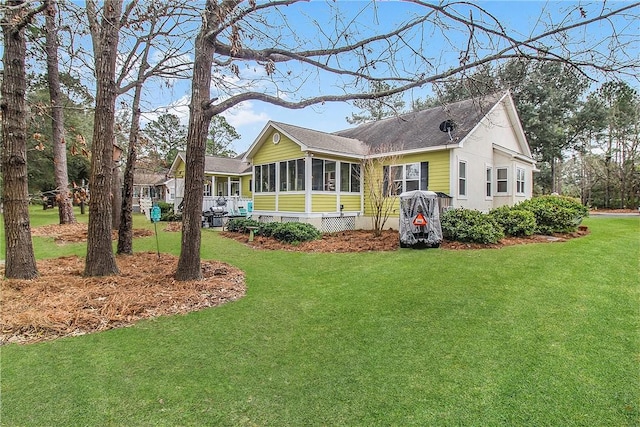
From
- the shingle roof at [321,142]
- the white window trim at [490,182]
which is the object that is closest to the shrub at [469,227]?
the white window trim at [490,182]

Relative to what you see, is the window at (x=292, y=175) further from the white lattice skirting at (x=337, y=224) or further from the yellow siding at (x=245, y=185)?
the yellow siding at (x=245, y=185)

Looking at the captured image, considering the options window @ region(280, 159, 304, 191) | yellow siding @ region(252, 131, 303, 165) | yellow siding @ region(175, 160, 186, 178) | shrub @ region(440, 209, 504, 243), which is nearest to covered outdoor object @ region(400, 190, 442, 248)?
shrub @ region(440, 209, 504, 243)

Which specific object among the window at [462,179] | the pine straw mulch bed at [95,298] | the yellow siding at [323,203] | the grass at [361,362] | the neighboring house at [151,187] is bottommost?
the grass at [361,362]

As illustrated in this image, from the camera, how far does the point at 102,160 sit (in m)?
5.77

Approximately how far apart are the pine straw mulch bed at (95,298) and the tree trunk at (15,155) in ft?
1.47

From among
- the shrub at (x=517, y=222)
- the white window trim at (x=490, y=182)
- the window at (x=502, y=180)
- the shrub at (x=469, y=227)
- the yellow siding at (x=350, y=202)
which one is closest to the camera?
the shrub at (x=469, y=227)

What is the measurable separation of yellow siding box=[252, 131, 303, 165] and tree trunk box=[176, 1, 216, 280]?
7.13 meters

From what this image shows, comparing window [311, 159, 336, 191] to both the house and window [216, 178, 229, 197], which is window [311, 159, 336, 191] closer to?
the house

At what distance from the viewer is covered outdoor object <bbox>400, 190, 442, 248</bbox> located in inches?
351

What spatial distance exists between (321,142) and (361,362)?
1112 cm

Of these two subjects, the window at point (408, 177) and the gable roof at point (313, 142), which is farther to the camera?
the window at point (408, 177)

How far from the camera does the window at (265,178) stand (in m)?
14.5

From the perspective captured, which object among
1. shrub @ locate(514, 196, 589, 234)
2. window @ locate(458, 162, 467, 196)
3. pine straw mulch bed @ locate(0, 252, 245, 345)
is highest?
window @ locate(458, 162, 467, 196)

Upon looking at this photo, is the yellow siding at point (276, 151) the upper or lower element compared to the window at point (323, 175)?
upper
